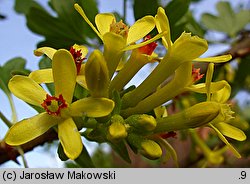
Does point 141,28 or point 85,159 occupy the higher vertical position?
point 141,28

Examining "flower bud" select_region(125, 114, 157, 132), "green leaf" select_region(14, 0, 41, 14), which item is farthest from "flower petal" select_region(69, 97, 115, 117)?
"green leaf" select_region(14, 0, 41, 14)

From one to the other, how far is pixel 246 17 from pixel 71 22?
1006mm

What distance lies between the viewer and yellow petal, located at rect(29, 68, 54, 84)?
43.2 inches

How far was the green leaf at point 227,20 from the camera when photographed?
88.1 inches

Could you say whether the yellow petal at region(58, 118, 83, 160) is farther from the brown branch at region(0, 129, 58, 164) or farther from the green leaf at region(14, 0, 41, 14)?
the green leaf at region(14, 0, 41, 14)

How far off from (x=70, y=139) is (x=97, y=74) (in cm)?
16

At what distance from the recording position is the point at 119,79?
1.15 m

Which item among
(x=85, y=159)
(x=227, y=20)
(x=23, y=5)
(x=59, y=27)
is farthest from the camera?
(x=227, y=20)

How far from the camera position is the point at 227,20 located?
2.27m

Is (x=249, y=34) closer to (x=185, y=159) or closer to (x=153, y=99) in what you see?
(x=185, y=159)

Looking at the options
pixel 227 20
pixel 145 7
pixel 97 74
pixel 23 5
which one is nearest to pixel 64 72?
pixel 97 74

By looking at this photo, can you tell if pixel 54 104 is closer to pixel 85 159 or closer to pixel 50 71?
pixel 50 71

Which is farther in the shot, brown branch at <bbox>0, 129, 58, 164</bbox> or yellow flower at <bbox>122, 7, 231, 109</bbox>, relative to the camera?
brown branch at <bbox>0, 129, 58, 164</bbox>
